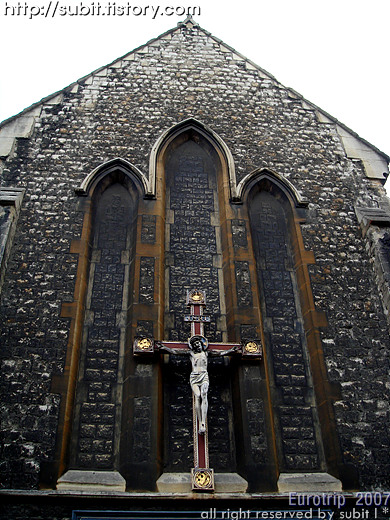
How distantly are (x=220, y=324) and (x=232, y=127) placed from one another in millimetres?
4307

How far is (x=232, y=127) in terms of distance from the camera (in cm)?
1041

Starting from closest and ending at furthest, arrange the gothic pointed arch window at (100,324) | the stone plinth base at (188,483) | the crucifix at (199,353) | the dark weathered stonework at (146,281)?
the crucifix at (199,353), the stone plinth base at (188,483), the gothic pointed arch window at (100,324), the dark weathered stonework at (146,281)

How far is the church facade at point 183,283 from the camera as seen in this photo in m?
6.71

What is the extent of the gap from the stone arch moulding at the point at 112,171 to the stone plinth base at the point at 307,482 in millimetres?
5015

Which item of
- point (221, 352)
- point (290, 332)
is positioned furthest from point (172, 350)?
point (290, 332)

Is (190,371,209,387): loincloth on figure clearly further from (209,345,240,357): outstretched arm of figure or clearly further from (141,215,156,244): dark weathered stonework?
(141,215,156,244): dark weathered stonework

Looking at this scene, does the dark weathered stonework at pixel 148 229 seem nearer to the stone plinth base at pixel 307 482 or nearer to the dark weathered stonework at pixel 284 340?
the dark weathered stonework at pixel 284 340

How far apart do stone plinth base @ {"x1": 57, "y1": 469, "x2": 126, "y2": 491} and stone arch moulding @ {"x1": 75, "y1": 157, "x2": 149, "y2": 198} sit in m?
4.61

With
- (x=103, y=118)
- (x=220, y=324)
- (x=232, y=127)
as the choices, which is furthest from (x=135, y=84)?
(x=220, y=324)

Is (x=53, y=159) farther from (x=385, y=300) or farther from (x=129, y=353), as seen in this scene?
(x=385, y=300)

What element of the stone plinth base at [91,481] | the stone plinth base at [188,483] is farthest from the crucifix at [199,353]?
the stone plinth base at [91,481]

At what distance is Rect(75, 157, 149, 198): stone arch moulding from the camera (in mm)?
9188

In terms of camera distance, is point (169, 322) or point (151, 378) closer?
point (151, 378)

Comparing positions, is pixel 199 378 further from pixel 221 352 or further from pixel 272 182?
pixel 272 182
